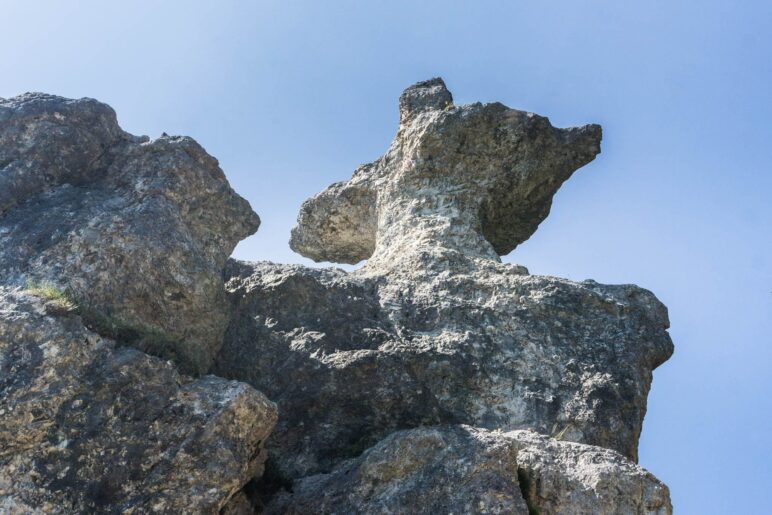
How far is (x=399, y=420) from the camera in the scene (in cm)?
843

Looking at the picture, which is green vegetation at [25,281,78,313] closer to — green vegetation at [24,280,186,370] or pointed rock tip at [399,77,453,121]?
green vegetation at [24,280,186,370]

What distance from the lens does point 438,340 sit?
9.13 meters

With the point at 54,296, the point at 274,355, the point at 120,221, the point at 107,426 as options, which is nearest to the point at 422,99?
the point at 274,355

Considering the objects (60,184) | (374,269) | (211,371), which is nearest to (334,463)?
(211,371)

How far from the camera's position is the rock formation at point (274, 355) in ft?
21.8

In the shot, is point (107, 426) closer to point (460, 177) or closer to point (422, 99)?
point (460, 177)

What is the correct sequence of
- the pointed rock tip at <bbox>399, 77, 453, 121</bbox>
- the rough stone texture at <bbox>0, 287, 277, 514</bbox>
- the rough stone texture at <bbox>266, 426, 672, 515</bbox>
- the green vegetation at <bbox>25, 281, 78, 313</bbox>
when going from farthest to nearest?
1. the pointed rock tip at <bbox>399, 77, 453, 121</bbox>
2. the green vegetation at <bbox>25, 281, 78, 313</bbox>
3. the rough stone texture at <bbox>266, 426, 672, 515</bbox>
4. the rough stone texture at <bbox>0, 287, 277, 514</bbox>

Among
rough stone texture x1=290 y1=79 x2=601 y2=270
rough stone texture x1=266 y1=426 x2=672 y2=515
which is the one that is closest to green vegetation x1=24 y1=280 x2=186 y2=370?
rough stone texture x1=266 y1=426 x2=672 y2=515

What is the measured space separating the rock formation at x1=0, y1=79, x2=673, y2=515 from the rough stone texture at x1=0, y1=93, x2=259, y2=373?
22 mm

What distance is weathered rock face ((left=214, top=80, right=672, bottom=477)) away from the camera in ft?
27.8

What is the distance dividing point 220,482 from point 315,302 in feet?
10.3

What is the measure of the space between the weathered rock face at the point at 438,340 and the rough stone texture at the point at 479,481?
0.81 metres

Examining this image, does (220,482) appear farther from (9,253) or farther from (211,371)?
(9,253)

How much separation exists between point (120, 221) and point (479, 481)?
422 cm
